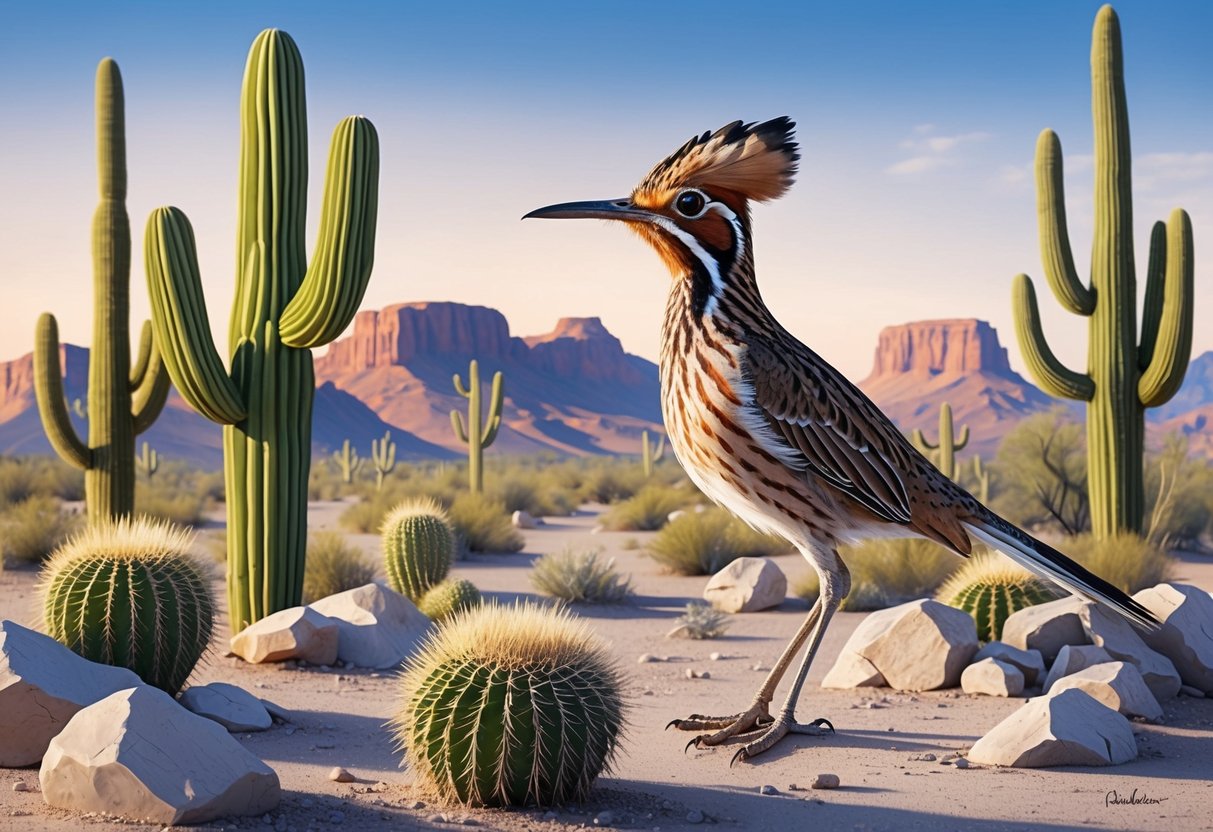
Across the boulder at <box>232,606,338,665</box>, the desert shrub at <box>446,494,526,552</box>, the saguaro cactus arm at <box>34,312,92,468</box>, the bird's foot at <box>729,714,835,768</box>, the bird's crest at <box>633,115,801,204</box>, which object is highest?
the bird's crest at <box>633,115,801,204</box>

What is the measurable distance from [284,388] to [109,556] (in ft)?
11.7

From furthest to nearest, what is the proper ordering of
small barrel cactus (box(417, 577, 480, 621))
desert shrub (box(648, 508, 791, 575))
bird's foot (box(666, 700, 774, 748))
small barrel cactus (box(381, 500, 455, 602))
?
desert shrub (box(648, 508, 791, 575)) < small barrel cactus (box(381, 500, 455, 602)) < small barrel cactus (box(417, 577, 480, 621)) < bird's foot (box(666, 700, 774, 748))

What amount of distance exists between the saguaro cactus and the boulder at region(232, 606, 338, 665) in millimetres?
4160

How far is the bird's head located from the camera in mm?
5906

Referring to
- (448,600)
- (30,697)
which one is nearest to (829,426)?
(30,697)

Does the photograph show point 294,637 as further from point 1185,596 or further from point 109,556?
point 1185,596

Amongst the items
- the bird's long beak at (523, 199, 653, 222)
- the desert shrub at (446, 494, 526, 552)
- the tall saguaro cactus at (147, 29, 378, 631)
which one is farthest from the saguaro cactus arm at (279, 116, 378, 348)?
the desert shrub at (446, 494, 526, 552)

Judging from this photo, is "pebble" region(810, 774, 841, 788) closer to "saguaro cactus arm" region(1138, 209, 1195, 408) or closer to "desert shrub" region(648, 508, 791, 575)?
"saguaro cactus arm" region(1138, 209, 1195, 408)

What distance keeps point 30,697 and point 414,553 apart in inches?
369

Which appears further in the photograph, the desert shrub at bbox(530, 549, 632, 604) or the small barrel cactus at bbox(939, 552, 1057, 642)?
the desert shrub at bbox(530, 549, 632, 604)

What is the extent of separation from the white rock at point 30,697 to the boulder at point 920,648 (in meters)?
5.79

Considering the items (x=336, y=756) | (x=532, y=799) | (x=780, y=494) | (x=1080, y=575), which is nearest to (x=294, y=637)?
(x=336, y=756)

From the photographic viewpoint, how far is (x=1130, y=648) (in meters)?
9.71

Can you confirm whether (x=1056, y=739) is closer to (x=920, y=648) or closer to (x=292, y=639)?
(x=920, y=648)
